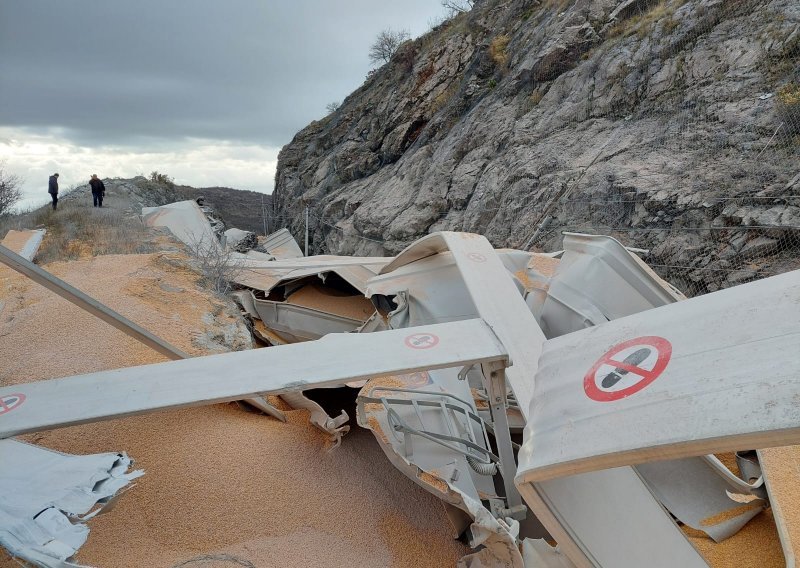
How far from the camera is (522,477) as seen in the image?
67.0 inches

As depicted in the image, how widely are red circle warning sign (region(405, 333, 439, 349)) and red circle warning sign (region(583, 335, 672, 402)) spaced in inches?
35.8

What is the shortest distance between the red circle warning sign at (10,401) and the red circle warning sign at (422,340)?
175 centimetres

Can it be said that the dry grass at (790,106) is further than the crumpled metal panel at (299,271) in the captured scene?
Yes

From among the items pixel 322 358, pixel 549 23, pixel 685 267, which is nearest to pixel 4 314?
pixel 322 358

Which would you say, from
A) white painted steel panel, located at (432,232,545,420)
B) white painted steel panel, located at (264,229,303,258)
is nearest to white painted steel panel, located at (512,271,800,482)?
white painted steel panel, located at (432,232,545,420)

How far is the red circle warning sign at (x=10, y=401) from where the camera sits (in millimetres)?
2445

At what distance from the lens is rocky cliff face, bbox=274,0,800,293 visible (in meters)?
7.57

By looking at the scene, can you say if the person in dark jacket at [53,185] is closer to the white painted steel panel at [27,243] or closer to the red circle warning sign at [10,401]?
the white painted steel panel at [27,243]

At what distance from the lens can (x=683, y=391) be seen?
1459mm

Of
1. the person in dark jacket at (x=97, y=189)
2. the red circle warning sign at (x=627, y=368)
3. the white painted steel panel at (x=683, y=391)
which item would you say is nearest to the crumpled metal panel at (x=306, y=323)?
the white painted steel panel at (x=683, y=391)

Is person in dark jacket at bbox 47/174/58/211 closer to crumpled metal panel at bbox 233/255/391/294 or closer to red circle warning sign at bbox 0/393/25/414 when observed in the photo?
crumpled metal panel at bbox 233/255/391/294

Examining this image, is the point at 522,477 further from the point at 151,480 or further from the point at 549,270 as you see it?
the point at 549,270

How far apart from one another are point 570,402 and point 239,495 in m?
1.98

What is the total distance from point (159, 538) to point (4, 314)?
14.0 feet
